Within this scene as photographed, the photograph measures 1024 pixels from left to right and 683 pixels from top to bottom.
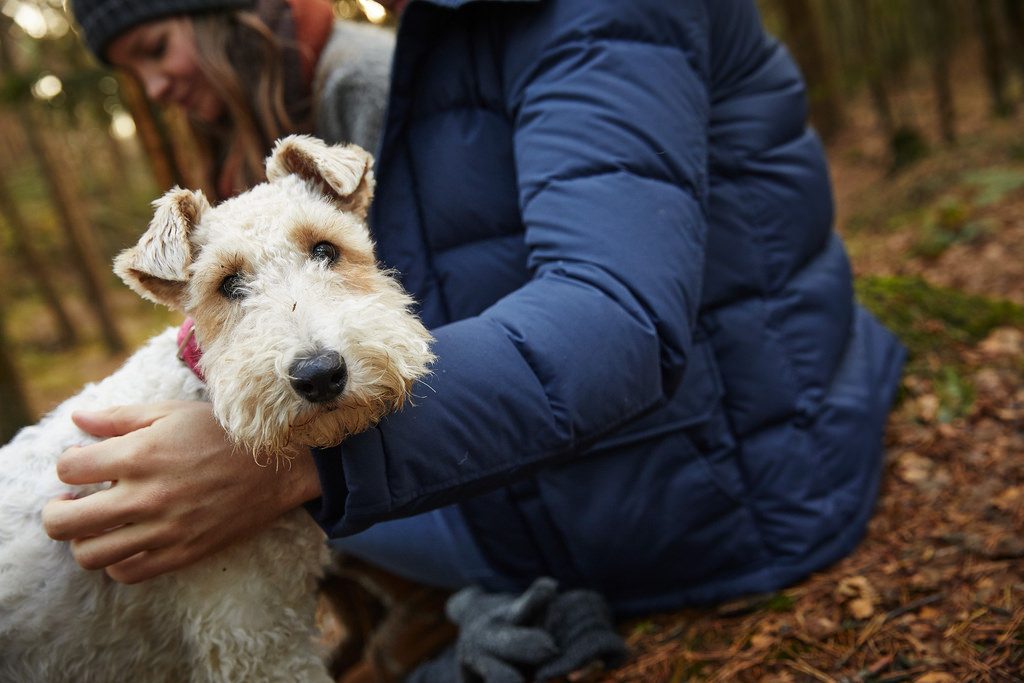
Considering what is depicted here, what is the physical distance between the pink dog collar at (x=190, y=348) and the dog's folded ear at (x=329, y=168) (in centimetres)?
56

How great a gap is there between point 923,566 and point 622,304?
1.95 meters

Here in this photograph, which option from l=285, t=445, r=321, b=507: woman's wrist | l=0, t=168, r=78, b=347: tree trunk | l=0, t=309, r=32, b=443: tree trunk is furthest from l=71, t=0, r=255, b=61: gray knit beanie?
l=0, t=168, r=78, b=347: tree trunk

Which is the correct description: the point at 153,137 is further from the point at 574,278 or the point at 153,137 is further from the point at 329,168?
the point at 574,278

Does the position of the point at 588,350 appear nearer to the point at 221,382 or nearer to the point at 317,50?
the point at 221,382

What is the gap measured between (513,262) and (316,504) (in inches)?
45.9

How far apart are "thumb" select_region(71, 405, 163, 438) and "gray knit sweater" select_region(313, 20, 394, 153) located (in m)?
1.82

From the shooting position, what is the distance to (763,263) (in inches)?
111

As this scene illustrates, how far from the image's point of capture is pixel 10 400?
840cm

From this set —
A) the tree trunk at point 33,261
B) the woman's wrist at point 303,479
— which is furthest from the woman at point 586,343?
the tree trunk at point 33,261

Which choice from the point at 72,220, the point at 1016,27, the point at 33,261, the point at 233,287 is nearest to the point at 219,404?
the point at 233,287

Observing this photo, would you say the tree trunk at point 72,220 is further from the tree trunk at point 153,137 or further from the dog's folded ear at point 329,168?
the dog's folded ear at point 329,168

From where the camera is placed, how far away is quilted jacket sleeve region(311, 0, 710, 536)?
174 cm

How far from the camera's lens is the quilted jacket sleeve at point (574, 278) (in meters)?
1.74

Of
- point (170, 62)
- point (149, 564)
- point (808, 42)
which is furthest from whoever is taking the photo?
point (808, 42)
